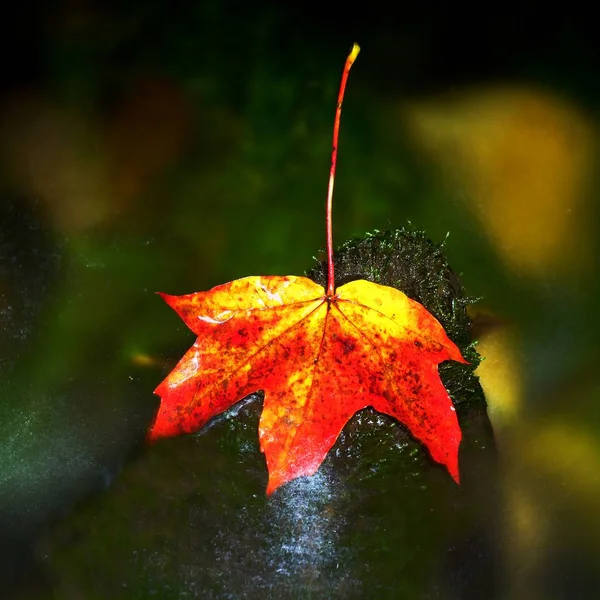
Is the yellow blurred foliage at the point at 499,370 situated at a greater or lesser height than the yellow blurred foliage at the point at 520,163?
lesser

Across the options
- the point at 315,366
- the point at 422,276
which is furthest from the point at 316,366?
the point at 422,276

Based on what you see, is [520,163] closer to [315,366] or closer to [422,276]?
[422,276]

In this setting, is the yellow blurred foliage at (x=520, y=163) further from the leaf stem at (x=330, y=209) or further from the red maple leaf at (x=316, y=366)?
the red maple leaf at (x=316, y=366)

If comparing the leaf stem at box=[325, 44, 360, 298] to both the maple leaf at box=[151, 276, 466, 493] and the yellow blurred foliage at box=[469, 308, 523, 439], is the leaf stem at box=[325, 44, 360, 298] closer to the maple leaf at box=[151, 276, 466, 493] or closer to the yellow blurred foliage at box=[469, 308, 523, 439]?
the maple leaf at box=[151, 276, 466, 493]

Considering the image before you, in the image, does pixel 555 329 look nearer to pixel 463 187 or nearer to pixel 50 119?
pixel 463 187

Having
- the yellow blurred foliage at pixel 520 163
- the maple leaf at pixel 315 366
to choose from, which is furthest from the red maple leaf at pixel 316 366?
the yellow blurred foliage at pixel 520 163

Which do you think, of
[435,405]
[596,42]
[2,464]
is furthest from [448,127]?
[2,464]
